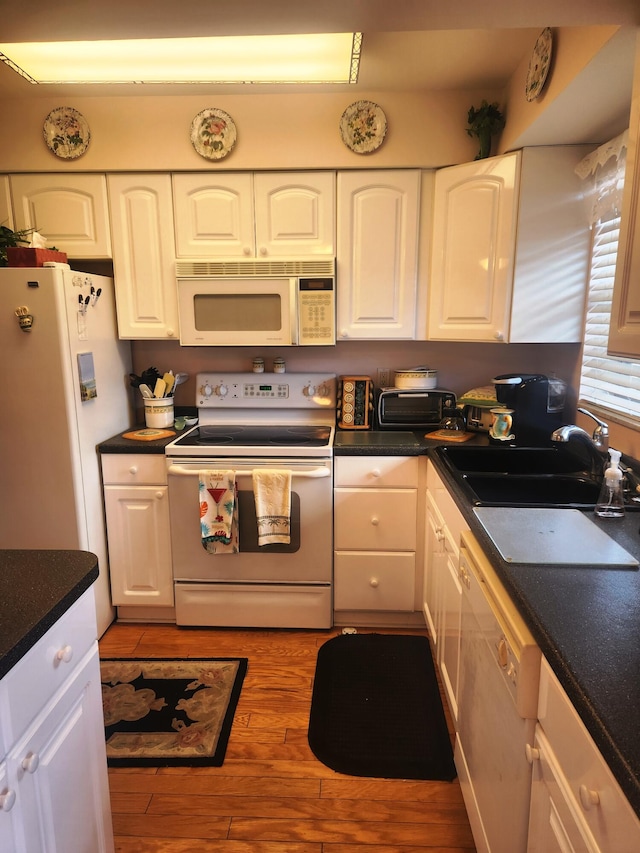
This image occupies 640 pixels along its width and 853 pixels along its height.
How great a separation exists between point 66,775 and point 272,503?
4.38 feet

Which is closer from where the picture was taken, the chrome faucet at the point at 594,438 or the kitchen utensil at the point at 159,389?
the chrome faucet at the point at 594,438

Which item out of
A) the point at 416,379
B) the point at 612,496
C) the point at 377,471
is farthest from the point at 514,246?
the point at 612,496

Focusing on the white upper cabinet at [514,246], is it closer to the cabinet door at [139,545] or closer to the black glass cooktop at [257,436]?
the black glass cooktop at [257,436]

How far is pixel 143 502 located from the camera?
95.9 inches

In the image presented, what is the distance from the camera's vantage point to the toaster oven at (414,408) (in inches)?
103

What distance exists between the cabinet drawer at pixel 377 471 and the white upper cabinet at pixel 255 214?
0.99 metres

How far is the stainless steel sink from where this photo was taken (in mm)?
1808

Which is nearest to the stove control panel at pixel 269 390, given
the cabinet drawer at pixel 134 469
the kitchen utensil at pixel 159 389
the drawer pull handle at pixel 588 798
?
the kitchen utensil at pixel 159 389

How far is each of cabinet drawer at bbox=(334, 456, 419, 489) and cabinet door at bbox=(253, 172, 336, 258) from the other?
1.00 metres

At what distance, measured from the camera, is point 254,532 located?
7.78 ft

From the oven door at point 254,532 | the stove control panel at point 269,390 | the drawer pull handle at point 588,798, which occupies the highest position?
the stove control panel at point 269,390

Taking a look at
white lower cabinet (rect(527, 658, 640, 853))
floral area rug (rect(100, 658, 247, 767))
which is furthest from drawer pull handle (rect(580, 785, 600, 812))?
floral area rug (rect(100, 658, 247, 767))

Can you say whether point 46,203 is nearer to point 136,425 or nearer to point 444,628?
point 136,425

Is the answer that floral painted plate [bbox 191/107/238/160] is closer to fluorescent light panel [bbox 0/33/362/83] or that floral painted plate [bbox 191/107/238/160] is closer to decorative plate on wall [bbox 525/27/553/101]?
fluorescent light panel [bbox 0/33/362/83]
